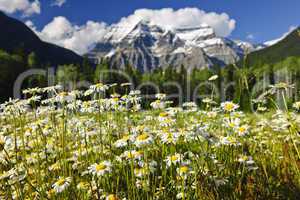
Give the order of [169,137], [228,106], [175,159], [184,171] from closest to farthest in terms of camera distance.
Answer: [184,171] < [175,159] < [169,137] < [228,106]

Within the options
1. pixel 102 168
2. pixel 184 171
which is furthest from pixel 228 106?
pixel 102 168

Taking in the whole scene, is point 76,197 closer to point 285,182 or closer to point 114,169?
point 114,169

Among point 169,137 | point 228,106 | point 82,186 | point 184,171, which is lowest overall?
point 82,186

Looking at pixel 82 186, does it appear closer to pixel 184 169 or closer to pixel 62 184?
pixel 62 184

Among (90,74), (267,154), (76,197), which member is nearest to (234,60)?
(76,197)

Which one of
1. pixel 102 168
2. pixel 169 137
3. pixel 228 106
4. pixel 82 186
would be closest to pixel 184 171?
pixel 169 137

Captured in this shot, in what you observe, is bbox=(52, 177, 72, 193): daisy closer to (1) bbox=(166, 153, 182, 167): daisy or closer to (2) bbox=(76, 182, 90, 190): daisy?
(2) bbox=(76, 182, 90, 190): daisy

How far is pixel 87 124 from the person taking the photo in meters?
5.10

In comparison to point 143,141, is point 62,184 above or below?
below

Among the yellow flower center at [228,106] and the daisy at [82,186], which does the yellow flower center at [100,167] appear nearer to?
the daisy at [82,186]

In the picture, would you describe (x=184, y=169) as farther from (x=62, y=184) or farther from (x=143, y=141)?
(x=62, y=184)

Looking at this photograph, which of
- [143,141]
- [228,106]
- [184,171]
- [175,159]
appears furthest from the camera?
[228,106]

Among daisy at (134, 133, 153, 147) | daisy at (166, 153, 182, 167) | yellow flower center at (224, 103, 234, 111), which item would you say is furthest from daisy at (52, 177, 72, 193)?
yellow flower center at (224, 103, 234, 111)

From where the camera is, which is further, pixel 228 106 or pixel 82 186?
pixel 228 106
